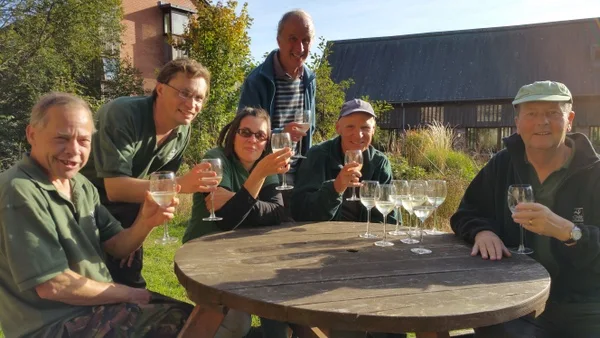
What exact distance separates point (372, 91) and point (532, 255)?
31.1 m

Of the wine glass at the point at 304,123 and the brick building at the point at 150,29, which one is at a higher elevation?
the brick building at the point at 150,29

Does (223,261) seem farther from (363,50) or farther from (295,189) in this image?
(363,50)

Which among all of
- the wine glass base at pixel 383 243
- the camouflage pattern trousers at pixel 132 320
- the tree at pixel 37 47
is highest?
the tree at pixel 37 47

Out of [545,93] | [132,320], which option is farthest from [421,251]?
[132,320]

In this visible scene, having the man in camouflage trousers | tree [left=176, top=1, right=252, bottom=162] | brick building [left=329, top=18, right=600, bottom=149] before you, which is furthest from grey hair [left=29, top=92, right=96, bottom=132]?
brick building [left=329, top=18, right=600, bottom=149]

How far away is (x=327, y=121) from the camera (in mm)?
13328

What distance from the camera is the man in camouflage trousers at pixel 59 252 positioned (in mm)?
1987

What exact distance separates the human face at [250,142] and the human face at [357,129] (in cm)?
72

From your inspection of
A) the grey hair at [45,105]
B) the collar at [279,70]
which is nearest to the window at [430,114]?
the collar at [279,70]

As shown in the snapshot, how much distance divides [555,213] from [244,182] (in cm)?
200

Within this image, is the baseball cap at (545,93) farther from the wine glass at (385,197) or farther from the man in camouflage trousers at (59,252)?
the man in camouflage trousers at (59,252)

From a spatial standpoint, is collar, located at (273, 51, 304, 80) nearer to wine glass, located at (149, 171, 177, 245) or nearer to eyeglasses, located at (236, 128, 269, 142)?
eyeglasses, located at (236, 128, 269, 142)

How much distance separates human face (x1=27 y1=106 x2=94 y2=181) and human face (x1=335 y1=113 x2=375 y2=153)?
2064mm

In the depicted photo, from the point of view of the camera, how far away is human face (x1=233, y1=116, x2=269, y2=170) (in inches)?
128
